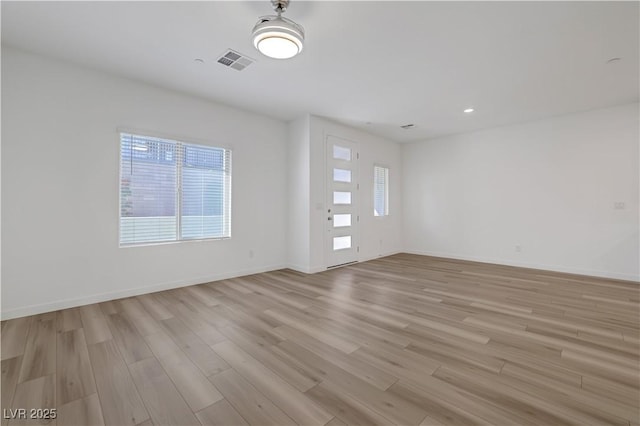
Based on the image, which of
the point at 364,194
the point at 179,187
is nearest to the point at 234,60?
the point at 179,187

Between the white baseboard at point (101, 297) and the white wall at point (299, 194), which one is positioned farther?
the white wall at point (299, 194)

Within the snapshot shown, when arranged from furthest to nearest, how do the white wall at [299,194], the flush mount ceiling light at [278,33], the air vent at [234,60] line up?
the white wall at [299,194], the air vent at [234,60], the flush mount ceiling light at [278,33]

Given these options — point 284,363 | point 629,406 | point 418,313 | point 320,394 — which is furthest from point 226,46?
point 629,406

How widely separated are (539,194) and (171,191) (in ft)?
22.1

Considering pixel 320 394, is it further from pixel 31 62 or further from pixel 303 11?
pixel 31 62

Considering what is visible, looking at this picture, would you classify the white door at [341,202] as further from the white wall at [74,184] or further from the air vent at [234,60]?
the air vent at [234,60]

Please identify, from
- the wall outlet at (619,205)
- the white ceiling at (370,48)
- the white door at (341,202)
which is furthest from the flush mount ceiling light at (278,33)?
the wall outlet at (619,205)

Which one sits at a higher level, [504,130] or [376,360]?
[504,130]

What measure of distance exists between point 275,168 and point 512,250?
206 inches

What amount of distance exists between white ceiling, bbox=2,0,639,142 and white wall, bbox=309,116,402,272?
98 cm

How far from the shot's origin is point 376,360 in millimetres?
2160

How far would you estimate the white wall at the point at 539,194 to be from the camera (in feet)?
15.4

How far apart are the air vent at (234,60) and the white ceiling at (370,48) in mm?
95

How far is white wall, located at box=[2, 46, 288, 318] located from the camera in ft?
9.77
